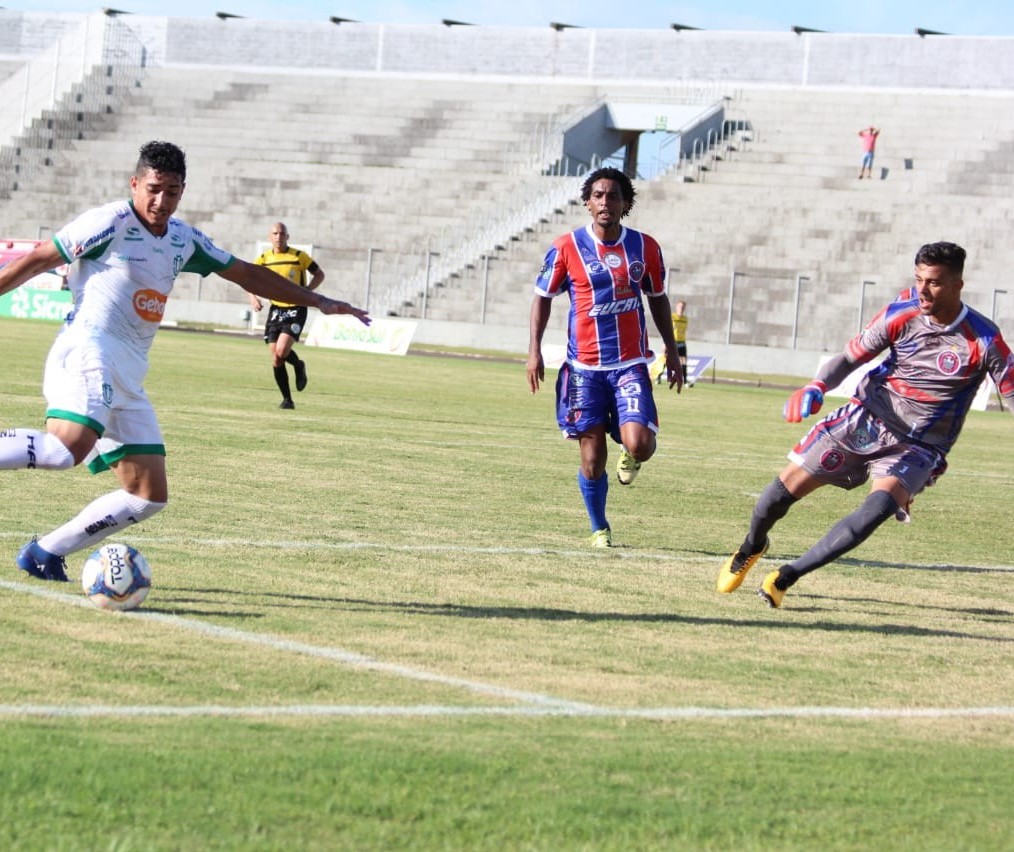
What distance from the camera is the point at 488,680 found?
622cm

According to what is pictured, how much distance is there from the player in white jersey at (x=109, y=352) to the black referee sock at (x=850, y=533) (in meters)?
3.20

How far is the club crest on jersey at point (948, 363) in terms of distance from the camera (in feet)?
28.3

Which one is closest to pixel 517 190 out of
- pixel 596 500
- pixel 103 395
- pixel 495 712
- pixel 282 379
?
pixel 282 379

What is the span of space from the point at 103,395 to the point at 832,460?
145 inches

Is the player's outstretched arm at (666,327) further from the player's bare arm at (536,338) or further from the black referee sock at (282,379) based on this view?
the black referee sock at (282,379)

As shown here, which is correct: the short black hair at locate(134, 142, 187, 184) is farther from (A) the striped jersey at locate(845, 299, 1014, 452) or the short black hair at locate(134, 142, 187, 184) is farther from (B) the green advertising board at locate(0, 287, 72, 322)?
(B) the green advertising board at locate(0, 287, 72, 322)

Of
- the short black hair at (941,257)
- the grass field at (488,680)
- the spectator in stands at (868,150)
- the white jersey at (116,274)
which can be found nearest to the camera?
the grass field at (488,680)

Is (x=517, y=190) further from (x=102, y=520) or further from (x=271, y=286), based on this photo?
(x=102, y=520)

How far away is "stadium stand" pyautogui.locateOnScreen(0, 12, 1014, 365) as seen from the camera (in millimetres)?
43250

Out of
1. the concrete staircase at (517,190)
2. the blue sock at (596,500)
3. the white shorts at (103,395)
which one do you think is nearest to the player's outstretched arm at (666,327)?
the blue sock at (596,500)

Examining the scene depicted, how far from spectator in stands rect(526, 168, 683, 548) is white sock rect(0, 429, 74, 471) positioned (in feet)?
13.8

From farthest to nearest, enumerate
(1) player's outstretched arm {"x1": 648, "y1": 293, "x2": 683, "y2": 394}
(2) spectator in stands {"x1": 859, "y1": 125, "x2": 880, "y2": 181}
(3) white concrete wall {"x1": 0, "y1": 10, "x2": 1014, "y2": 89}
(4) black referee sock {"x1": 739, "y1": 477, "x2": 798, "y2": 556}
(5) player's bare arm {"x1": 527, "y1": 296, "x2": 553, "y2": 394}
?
(3) white concrete wall {"x1": 0, "y1": 10, "x2": 1014, "y2": 89} → (2) spectator in stands {"x1": 859, "y1": 125, "x2": 880, "y2": 181} → (1) player's outstretched arm {"x1": 648, "y1": 293, "x2": 683, "y2": 394} → (5) player's bare arm {"x1": 527, "y1": 296, "x2": 553, "y2": 394} → (4) black referee sock {"x1": 739, "y1": 477, "x2": 798, "y2": 556}

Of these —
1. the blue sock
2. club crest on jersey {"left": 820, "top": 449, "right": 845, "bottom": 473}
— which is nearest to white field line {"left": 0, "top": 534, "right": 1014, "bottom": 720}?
club crest on jersey {"left": 820, "top": 449, "right": 845, "bottom": 473}

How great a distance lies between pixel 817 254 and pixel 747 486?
29.5 m
